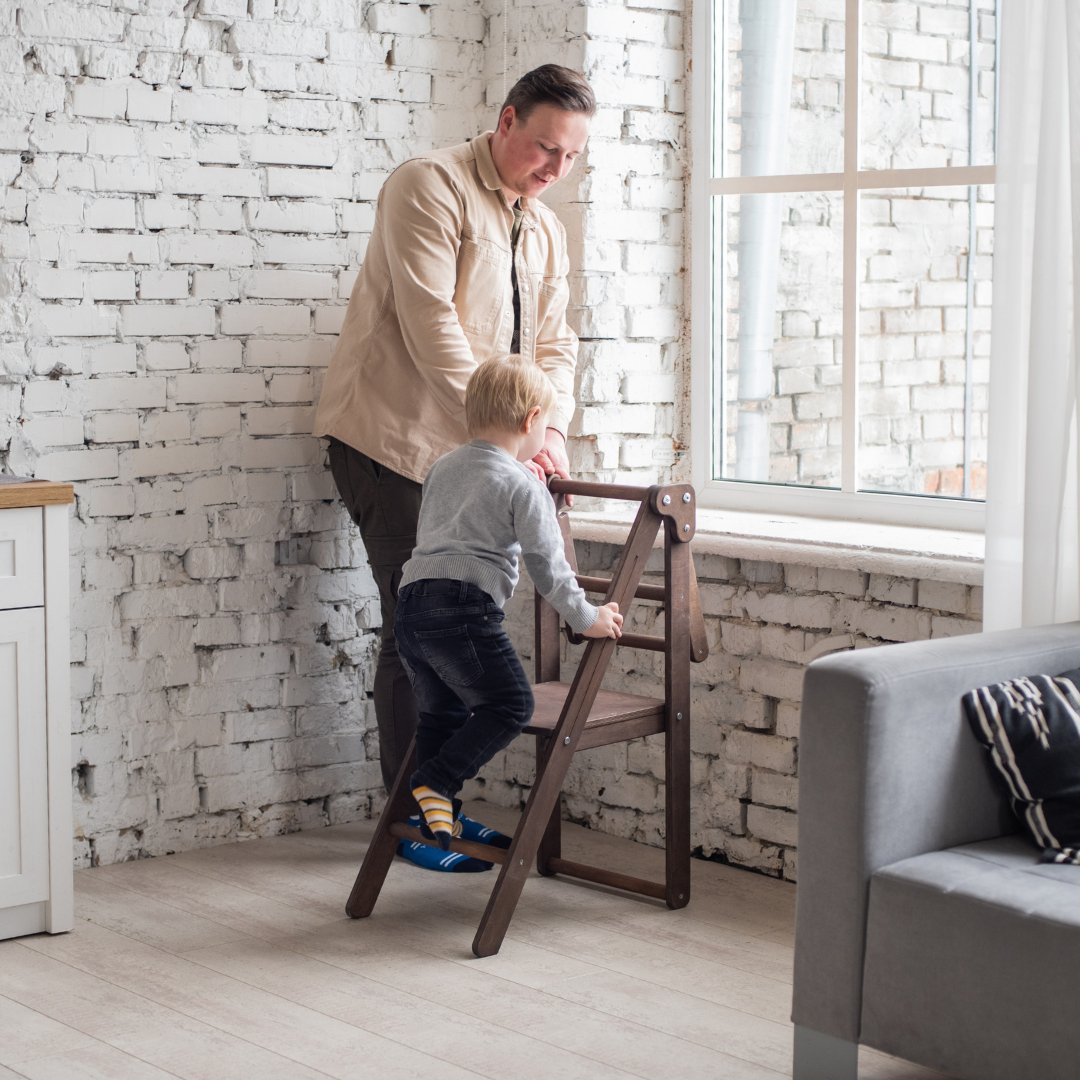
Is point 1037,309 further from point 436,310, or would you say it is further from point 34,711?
point 34,711

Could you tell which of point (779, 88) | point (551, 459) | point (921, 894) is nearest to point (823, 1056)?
point (921, 894)

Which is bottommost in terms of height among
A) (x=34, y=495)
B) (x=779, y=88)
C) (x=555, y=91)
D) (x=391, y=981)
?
(x=391, y=981)

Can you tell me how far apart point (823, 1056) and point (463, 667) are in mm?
995

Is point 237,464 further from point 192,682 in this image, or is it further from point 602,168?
point 602,168

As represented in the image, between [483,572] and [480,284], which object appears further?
[480,284]

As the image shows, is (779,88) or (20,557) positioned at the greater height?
(779,88)

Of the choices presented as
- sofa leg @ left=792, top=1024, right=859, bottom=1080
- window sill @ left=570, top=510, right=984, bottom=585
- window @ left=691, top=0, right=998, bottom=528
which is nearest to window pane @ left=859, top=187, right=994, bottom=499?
window @ left=691, top=0, right=998, bottom=528

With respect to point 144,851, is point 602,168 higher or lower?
higher

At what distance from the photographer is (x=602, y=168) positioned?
376 centimetres

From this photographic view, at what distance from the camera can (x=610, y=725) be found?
10.3 feet

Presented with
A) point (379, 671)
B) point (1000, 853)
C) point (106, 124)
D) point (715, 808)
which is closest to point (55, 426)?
point (106, 124)

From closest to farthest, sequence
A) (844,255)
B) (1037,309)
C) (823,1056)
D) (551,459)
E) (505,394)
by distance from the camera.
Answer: (823,1056), (1037,309), (505,394), (551,459), (844,255)

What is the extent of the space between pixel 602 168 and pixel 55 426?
1.40 metres

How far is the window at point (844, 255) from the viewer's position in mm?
3377
